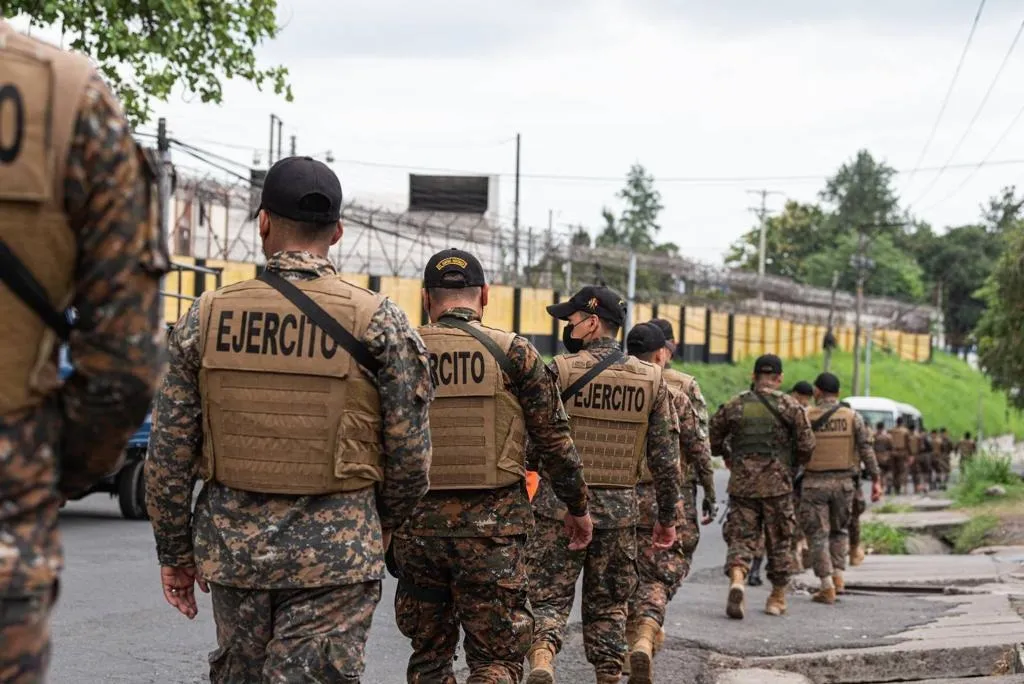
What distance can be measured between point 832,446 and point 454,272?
25.8ft

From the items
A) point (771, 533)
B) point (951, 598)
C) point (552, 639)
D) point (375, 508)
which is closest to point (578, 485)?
point (552, 639)

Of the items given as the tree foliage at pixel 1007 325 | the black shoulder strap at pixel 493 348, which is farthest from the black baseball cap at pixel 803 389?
the tree foliage at pixel 1007 325

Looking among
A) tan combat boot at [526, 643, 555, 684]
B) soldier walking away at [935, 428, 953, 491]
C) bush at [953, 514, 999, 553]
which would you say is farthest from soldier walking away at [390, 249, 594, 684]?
soldier walking away at [935, 428, 953, 491]

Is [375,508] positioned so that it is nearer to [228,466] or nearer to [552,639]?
[228,466]

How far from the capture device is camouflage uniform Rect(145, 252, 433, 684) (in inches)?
145

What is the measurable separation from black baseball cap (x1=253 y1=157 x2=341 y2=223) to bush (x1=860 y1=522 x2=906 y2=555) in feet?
50.6

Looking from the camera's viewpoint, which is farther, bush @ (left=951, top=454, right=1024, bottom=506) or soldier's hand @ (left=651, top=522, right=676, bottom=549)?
bush @ (left=951, top=454, right=1024, bottom=506)

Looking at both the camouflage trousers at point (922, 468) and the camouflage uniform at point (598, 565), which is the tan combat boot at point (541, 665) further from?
the camouflage trousers at point (922, 468)

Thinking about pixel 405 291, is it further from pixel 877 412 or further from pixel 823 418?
pixel 823 418

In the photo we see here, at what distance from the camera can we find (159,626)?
26.7 feet

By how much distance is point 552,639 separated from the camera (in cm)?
619

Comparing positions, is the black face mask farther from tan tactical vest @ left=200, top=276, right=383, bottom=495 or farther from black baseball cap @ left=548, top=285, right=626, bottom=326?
tan tactical vest @ left=200, top=276, right=383, bottom=495

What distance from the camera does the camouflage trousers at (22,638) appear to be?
7.75 feet

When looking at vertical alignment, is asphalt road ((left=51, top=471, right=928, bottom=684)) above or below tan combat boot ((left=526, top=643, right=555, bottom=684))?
below
